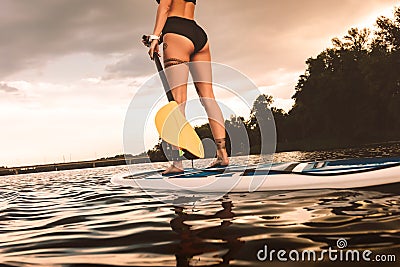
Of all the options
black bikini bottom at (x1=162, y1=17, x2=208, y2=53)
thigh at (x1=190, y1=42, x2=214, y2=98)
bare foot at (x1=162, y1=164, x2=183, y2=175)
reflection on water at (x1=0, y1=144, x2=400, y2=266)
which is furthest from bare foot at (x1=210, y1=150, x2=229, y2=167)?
reflection on water at (x1=0, y1=144, x2=400, y2=266)

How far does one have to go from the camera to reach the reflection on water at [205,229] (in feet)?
6.61

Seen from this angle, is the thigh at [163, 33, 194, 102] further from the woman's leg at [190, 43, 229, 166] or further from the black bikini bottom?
the woman's leg at [190, 43, 229, 166]

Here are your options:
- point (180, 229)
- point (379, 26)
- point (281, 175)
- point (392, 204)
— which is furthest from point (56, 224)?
point (379, 26)

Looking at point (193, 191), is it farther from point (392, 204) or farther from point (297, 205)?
point (392, 204)

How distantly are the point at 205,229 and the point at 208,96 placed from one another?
3058 mm

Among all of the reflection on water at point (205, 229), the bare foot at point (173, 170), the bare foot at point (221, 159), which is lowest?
the reflection on water at point (205, 229)

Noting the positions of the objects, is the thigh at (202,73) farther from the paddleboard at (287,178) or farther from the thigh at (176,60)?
the paddleboard at (287,178)

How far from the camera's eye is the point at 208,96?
17.6 ft

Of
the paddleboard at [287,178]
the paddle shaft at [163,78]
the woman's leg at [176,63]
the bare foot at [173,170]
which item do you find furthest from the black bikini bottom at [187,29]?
the paddleboard at [287,178]

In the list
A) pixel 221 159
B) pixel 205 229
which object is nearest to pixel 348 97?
pixel 221 159

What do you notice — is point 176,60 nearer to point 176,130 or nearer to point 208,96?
point 208,96

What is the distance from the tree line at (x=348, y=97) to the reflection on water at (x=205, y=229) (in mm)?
34192

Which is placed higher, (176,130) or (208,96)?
(208,96)

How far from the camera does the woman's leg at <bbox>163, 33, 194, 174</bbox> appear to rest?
16.7ft
